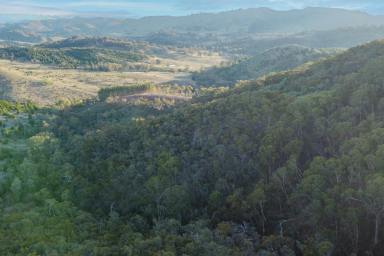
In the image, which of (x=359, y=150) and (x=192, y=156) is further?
(x=192, y=156)

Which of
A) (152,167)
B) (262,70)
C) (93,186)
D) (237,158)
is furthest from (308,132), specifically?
(262,70)

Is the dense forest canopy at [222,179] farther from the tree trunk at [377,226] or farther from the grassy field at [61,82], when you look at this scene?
the grassy field at [61,82]

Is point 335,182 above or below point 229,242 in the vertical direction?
above

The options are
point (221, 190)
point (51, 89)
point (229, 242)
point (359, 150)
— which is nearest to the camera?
point (229, 242)

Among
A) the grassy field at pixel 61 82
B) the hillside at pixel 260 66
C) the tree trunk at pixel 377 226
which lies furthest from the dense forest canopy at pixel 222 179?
the hillside at pixel 260 66

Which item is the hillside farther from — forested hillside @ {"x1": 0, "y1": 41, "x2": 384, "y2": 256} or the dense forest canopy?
forested hillside @ {"x1": 0, "y1": 41, "x2": 384, "y2": 256}

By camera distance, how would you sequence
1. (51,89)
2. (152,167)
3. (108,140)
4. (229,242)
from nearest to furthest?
(229,242) → (152,167) → (108,140) → (51,89)

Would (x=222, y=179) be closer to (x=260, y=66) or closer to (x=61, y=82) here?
(x=61, y=82)

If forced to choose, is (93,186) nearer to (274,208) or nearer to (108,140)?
(108,140)
